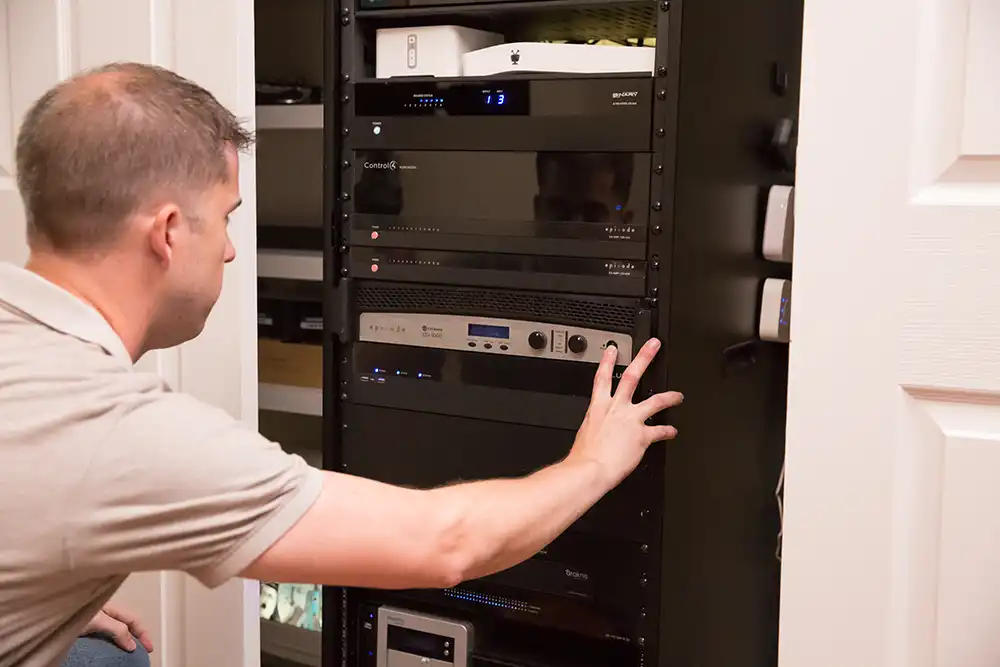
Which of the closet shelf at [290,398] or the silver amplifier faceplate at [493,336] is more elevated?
the silver amplifier faceplate at [493,336]

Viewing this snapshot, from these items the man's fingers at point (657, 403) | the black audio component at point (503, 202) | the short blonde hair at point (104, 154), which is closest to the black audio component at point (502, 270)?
the black audio component at point (503, 202)

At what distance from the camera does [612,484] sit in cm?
111

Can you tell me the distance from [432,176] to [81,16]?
644mm

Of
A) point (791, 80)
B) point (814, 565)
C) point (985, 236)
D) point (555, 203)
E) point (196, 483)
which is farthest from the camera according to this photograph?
point (791, 80)

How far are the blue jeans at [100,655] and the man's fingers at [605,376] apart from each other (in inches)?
24.9

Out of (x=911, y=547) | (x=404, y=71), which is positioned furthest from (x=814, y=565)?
(x=404, y=71)

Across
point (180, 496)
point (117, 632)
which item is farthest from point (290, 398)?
point (180, 496)

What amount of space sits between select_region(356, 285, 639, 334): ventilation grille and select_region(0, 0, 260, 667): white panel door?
0.83ft

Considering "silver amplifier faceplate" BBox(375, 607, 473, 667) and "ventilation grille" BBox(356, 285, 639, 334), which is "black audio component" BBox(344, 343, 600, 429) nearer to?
"ventilation grille" BBox(356, 285, 639, 334)

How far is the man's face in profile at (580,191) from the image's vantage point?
3.86ft

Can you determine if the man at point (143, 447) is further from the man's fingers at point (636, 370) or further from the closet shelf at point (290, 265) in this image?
the closet shelf at point (290, 265)

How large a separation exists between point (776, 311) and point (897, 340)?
0.35m

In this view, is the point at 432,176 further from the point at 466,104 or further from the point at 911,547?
the point at 911,547

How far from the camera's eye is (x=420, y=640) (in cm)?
134
